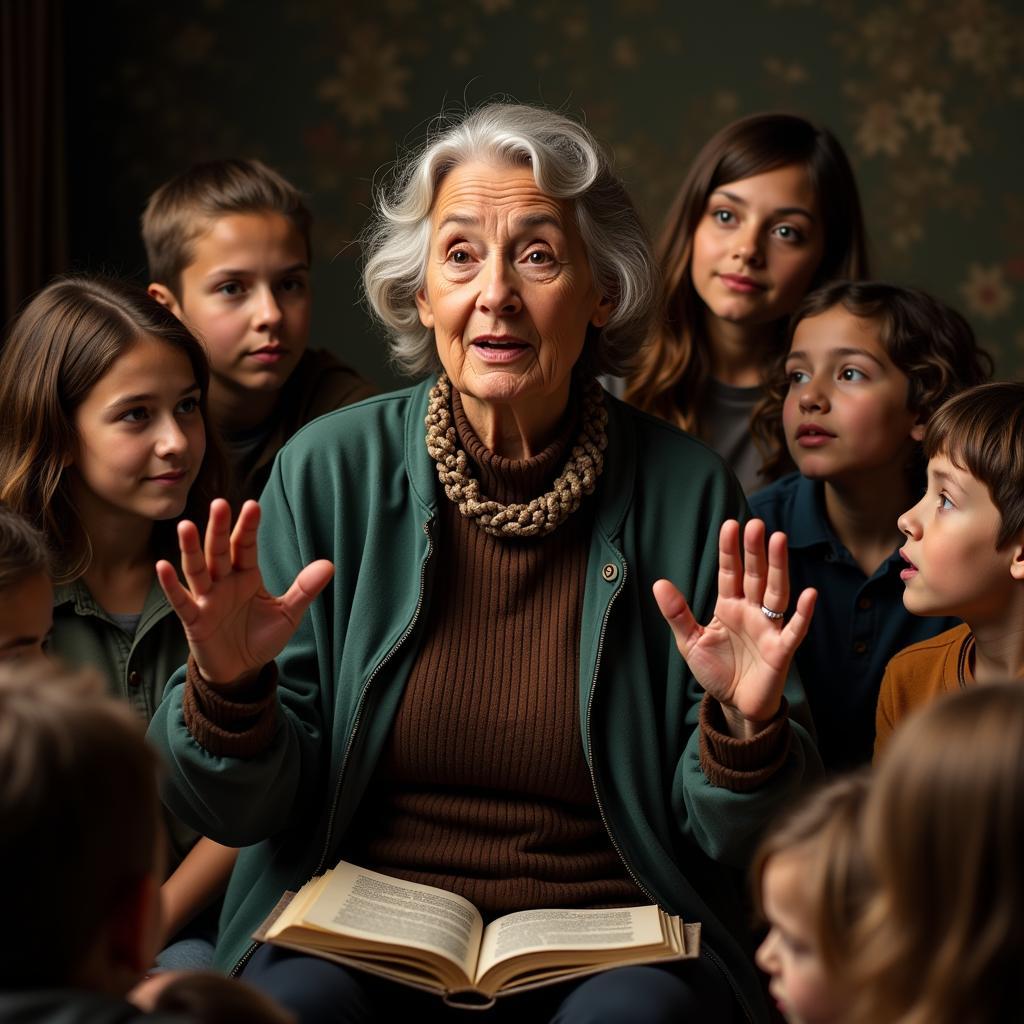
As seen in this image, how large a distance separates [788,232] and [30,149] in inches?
76.0

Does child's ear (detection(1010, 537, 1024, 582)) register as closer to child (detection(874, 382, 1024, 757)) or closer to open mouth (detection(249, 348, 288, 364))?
child (detection(874, 382, 1024, 757))

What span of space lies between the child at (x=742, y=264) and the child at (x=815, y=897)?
61.7 inches

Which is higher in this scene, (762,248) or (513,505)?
(762,248)

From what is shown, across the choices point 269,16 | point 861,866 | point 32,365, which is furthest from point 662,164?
point 861,866

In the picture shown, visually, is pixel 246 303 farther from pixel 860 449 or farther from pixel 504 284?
pixel 860 449

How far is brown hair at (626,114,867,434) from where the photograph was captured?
273 cm

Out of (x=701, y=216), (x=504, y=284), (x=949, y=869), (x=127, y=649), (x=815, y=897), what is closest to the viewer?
(x=949, y=869)

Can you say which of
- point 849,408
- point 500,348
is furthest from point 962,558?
point 500,348

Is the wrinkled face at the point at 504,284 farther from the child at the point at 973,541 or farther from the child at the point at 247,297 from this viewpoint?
the child at the point at 247,297

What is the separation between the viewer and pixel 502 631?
1.82 metres

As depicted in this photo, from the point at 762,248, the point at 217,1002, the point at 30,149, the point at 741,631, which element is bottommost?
the point at 217,1002

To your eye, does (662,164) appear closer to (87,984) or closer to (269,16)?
(269,16)

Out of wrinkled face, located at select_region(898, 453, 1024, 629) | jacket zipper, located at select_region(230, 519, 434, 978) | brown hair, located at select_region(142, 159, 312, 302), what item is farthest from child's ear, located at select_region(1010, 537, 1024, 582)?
brown hair, located at select_region(142, 159, 312, 302)

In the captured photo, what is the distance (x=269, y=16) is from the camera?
3939 mm
